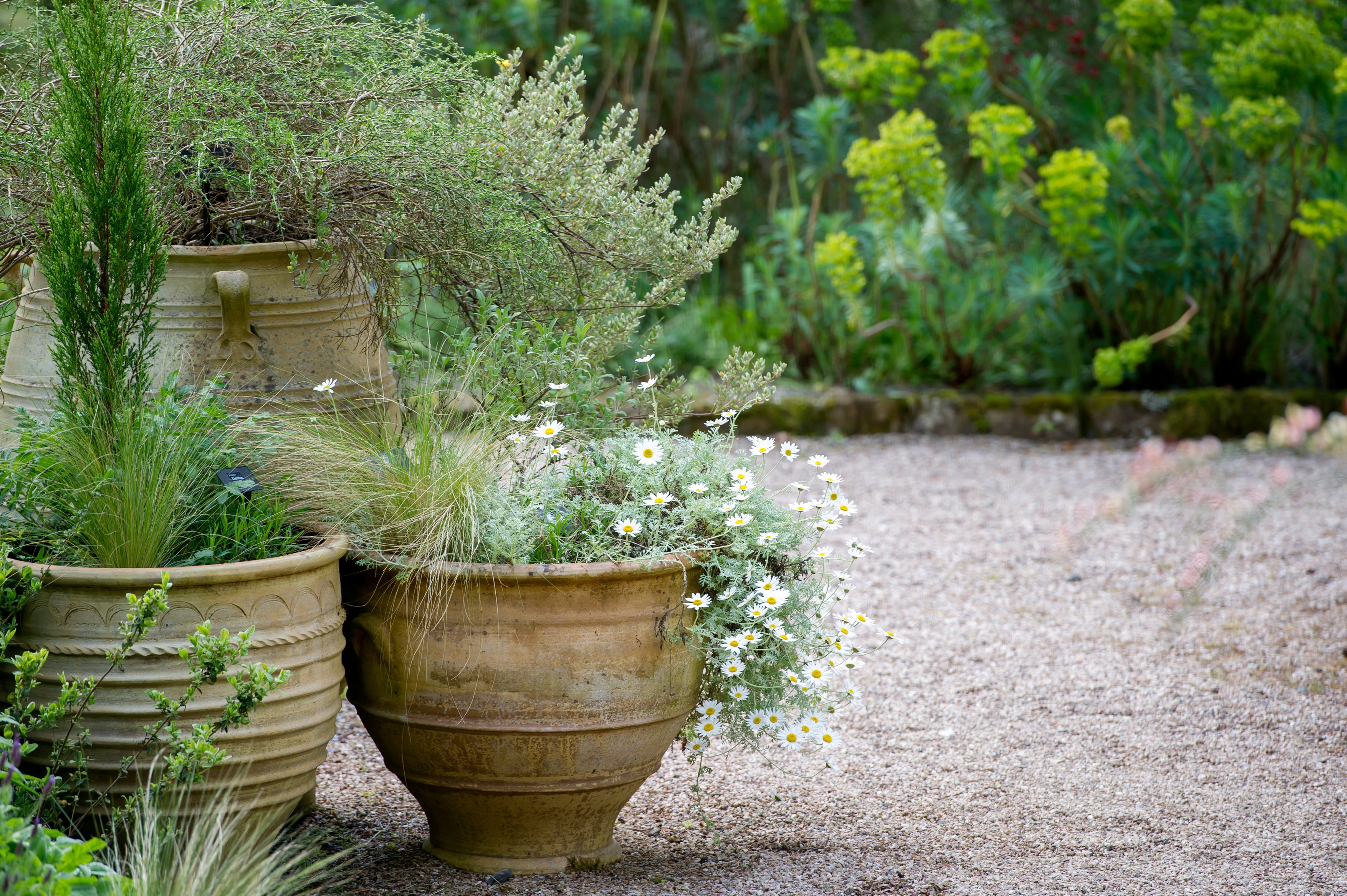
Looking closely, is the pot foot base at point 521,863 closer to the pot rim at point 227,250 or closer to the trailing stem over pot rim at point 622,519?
the trailing stem over pot rim at point 622,519

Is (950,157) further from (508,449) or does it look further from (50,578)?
(50,578)

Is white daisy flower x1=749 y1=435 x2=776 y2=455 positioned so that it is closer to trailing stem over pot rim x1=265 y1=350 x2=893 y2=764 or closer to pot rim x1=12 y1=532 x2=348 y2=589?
trailing stem over pot rim x1=265 y1=350 x2=893 y2=764

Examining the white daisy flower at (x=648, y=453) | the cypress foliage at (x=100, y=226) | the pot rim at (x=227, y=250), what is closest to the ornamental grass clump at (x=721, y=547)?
the white daisy flower at (x=648, y=453)

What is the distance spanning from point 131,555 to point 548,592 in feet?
2.02

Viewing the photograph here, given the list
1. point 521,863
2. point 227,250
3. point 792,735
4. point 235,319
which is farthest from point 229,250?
point 792,735

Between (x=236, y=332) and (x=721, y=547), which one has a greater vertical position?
(x=236, y=332)

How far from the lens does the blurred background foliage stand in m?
5.74

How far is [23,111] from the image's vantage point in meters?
2.16

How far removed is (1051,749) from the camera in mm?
2793

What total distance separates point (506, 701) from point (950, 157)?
6965 millimetres

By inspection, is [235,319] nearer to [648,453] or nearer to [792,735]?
[648,453]

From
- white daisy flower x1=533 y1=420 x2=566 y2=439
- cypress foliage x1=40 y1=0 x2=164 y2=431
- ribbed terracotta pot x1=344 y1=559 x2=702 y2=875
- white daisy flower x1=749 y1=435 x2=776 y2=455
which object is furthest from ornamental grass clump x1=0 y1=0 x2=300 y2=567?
white daisy flower x1=749 y1=435 x2=776 y2=455

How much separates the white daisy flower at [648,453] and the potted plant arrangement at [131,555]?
0.54 metres

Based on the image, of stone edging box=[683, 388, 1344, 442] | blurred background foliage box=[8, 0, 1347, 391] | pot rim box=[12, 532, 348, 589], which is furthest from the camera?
stone edging box=[683, 388, 1344, 442]
